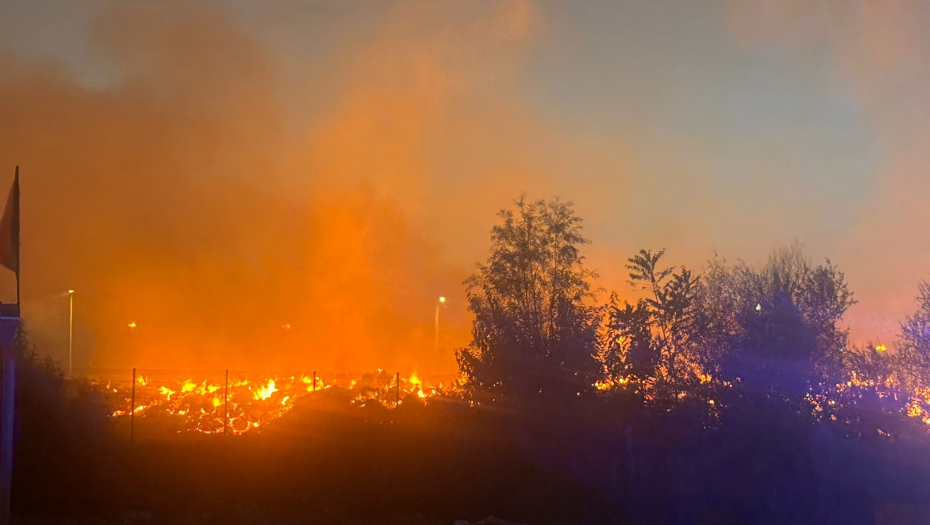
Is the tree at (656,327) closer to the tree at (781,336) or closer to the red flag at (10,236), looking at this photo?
the tree at (781,336)

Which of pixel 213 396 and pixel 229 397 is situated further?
pixel 229 397

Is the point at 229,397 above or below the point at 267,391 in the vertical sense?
below

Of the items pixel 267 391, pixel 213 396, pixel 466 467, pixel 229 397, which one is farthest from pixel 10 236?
pixel 466 467

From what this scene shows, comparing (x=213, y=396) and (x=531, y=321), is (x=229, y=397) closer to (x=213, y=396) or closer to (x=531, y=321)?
(x=213, y=396)

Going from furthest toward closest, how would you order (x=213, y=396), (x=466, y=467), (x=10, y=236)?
(x=213, y=396)
(x=466, y=467)
(x=10, y=236)

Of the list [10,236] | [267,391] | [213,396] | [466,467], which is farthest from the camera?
[267,391]

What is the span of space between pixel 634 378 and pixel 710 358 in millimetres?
2790

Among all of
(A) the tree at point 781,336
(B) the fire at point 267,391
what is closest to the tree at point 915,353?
(A) the tree at point 781,336

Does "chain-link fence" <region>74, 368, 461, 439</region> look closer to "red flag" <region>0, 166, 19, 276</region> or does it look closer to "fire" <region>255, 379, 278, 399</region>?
"fire" <region>255, 379, 278, 399</region>

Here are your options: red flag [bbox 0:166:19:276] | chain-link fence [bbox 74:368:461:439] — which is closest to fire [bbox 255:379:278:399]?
chain-link fence [bbox 74:368:461:439]

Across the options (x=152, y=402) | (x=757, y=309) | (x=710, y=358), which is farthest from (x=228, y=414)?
(x=757, y=309)

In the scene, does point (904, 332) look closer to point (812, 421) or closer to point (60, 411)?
point (812, 421)

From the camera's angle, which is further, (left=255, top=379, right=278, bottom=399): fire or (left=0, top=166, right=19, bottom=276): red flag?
(left=255, top=379, right=278, bottom=399): fire

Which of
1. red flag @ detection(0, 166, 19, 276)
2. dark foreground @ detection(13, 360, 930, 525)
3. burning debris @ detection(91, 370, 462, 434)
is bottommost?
dark foreground @ detection(13, 360, 930, 525)
